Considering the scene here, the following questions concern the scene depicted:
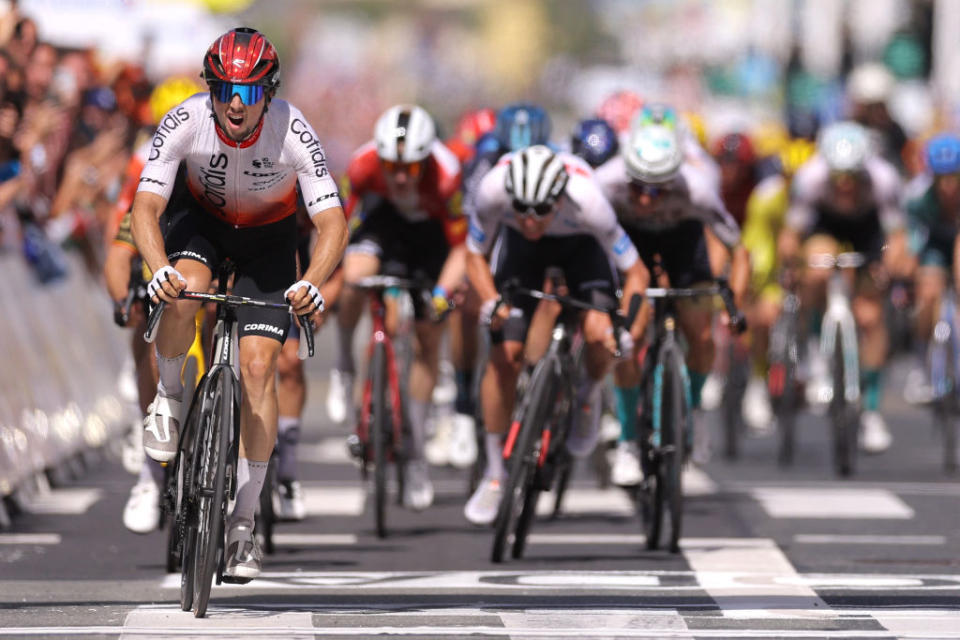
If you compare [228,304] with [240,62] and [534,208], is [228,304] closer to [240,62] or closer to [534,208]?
[240,62]

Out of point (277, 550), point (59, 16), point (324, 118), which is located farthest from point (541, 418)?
point (324, 118)

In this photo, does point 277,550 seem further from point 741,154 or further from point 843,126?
point 741,154

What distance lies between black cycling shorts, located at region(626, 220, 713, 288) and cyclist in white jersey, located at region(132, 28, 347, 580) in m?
3.57

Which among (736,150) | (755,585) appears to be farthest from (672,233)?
(736,150)

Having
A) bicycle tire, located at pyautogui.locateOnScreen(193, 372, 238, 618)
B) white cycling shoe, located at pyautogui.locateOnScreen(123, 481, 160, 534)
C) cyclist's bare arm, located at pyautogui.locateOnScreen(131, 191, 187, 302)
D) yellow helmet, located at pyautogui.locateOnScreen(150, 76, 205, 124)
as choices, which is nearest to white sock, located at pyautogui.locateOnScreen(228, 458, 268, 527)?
bicycle tire, located at pyautogui.locateOnScreen(193, 372, 238, 618)

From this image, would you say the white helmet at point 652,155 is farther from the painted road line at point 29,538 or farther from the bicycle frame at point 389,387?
the painted road line at point 29,538

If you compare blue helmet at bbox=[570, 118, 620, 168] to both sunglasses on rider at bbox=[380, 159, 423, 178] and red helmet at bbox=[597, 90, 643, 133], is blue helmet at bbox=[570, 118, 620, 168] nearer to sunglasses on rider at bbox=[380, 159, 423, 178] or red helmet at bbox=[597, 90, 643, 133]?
sunglasses on rider at bbox=[380, 159, 423, 178]

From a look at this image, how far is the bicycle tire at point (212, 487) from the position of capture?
887cm

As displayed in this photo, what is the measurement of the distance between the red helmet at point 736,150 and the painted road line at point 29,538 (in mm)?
7736

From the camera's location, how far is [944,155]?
53.8ft

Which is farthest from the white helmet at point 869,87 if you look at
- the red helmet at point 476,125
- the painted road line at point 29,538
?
the painted road line at point 29,538

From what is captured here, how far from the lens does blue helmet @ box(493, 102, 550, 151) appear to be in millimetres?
13820

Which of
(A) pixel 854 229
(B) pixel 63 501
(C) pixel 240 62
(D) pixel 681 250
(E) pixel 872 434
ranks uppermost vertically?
(C) pixel 240 62

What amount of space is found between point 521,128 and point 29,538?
366 cm
